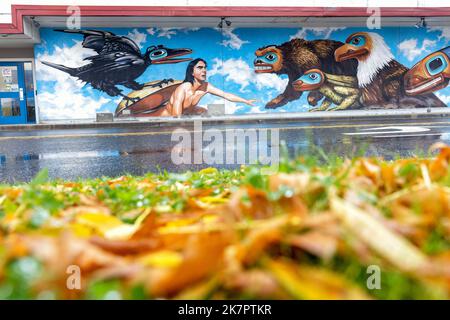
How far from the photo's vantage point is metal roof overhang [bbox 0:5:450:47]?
15.1 m

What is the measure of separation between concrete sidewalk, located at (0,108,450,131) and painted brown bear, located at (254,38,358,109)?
2.59 ft

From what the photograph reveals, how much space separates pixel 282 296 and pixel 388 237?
0.30 m

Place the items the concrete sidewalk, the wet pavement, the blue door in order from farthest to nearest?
the blue door → the concrete sidewalk → the wet pavement

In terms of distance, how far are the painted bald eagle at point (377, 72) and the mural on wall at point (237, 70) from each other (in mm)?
42

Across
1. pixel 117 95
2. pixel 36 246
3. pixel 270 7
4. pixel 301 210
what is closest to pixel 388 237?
pixel 301 210

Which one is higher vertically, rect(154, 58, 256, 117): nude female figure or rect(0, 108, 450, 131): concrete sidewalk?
rect(154, 58, 256, 117): nude female figure

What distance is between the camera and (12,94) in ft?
55.2

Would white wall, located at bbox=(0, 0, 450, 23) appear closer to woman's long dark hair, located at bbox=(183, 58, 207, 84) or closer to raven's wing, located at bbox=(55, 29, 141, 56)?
raven's wing, located at bbox=(55, 29, 141, 56)

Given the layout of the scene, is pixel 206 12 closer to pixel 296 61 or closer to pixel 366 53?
pixel 296 61

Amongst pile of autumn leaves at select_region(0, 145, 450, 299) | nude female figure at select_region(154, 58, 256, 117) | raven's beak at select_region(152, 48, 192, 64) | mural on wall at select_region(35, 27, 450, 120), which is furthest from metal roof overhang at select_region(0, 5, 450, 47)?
pile of autumn leaves at select_region(0, 145, 450, 299)

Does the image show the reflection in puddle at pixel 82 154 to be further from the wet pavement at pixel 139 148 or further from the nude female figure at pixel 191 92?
the nude female figure at pixel 191 92

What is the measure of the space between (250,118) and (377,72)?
6.38 m

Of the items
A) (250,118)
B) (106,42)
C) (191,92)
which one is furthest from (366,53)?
(106,42)
